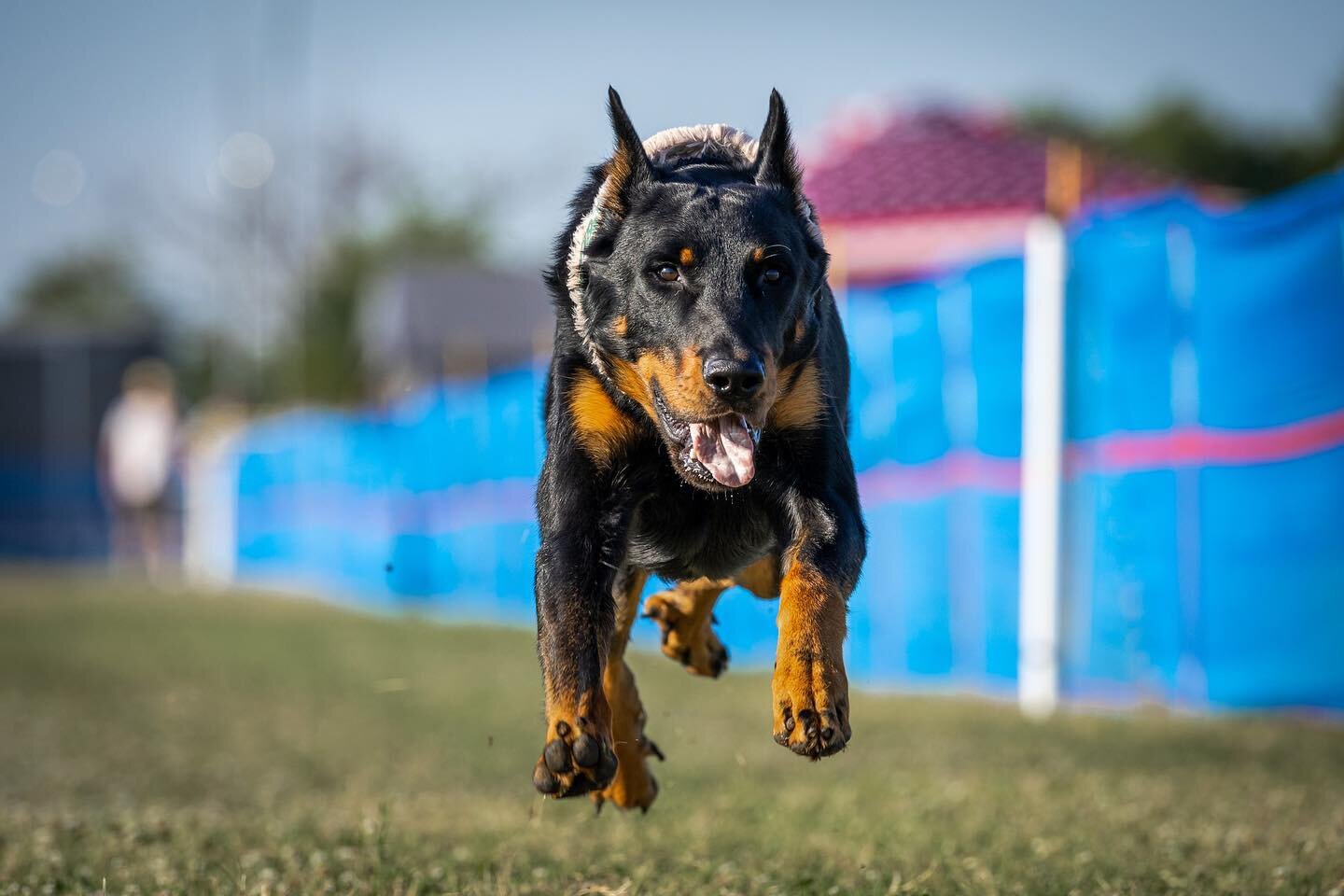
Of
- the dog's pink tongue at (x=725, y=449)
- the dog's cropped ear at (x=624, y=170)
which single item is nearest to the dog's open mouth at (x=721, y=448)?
the dog's pink tongue at (x=725, y=449)

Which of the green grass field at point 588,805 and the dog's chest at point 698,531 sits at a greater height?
the dog's chest at point 698,531

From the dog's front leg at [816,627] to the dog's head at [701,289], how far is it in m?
0.23

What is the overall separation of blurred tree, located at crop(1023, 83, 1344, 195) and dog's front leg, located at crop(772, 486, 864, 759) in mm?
37315

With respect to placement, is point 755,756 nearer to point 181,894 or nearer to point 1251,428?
point 1251,428

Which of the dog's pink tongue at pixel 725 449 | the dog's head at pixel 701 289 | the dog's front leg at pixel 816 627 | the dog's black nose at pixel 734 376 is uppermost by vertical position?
the dog's head at pixel 701 289

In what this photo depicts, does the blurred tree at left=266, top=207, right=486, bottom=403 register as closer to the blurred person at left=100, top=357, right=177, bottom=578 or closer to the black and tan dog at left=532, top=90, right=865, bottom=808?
the blurred person at left=100, top=357, right=177, bottom=578

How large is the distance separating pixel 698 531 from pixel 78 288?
8084cm

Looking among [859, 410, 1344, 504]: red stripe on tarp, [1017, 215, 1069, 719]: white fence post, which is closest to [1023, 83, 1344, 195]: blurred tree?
[859, 410, 1344, 504]: red stripe on tarp

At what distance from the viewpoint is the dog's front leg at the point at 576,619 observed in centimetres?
321

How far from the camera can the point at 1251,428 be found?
727 centimetres

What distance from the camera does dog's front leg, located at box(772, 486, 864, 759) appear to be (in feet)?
10.0

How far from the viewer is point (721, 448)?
335cm

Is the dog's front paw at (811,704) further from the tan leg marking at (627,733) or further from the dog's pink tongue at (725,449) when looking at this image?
the tan leg marking at (627,733)

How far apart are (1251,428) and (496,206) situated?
46.6m
